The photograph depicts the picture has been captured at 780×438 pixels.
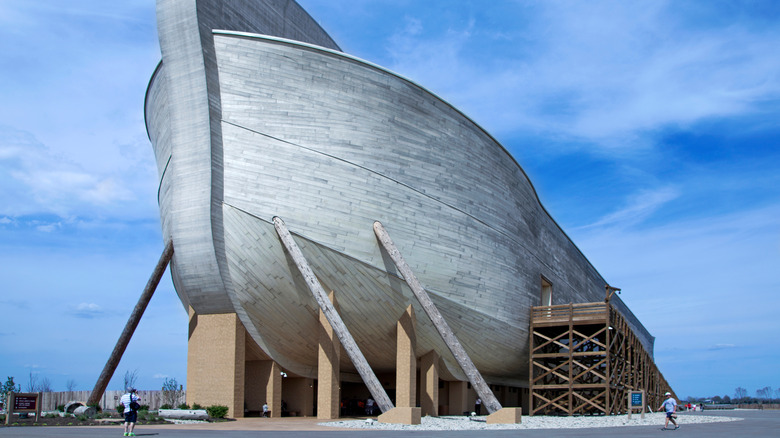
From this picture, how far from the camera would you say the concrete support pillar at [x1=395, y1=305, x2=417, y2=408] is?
23.4m

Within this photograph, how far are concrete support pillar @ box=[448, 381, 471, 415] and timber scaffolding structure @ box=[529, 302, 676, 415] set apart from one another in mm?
2870

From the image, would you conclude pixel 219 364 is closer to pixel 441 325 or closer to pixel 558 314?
pixel 441 325

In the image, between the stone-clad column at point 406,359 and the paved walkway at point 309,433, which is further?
the stone-clad column at point 406,359

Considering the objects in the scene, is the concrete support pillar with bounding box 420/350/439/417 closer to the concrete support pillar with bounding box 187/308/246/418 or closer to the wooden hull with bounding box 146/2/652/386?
the wooden hull with bounding box 146/2/652/386

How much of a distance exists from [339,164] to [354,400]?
11.2m

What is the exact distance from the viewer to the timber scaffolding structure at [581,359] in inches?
1093

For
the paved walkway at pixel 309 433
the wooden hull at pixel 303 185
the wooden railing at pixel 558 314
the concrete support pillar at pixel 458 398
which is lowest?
the concrete support pillar at pixel 458 398

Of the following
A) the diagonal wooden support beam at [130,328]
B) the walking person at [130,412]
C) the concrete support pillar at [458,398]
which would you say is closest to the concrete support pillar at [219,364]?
the diagonal wooden support beam at [130,328]

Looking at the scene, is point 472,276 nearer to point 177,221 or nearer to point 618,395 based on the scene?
point 618,395

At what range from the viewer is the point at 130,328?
22688 millimetres

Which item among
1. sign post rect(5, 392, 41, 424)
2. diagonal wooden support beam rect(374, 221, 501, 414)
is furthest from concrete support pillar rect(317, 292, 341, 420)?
sign post rect(5, 392, 41, 424)

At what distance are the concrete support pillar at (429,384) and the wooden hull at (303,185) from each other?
19.8 inches

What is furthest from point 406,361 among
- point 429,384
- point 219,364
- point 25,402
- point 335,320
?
point 25,402

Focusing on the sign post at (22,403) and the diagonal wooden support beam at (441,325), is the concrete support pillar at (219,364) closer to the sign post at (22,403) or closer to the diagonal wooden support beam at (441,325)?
the sign post at (22,403)
